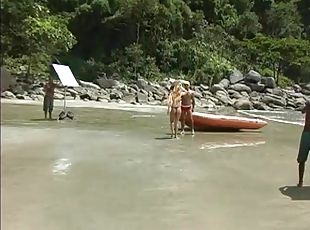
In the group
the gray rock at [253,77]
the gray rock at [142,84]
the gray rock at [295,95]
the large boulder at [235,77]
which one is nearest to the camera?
the gray rock at [142,84]

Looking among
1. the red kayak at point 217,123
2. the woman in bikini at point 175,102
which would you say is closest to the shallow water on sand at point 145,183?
the woman in bikini at point 175,102

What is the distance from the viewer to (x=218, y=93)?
35781 millimetres

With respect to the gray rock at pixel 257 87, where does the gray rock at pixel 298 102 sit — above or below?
below

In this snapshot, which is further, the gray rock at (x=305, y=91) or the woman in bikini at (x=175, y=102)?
the gray rock at (x=305, y=91)

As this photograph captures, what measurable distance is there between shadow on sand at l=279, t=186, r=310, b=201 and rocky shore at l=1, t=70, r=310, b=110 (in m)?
19.7

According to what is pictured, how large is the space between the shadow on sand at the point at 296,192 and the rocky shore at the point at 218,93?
19732 mm

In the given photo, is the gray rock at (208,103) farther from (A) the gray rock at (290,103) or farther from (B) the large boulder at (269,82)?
(B) the large boulder at (269,82)

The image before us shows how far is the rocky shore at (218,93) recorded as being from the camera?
31375 millimetres

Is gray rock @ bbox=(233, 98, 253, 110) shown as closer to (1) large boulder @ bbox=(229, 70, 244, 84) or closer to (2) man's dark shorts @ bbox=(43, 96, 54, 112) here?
(1) large boulder @ bbox=(229, 70, 244, 84)

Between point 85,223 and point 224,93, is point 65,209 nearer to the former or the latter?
point 85,223

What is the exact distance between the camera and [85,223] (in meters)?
5.36

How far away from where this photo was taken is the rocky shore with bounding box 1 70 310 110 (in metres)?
31.4

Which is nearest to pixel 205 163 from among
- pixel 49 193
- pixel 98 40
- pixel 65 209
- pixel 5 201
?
pixel 49 193

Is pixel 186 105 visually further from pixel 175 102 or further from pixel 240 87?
pixel 240 87
